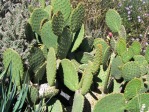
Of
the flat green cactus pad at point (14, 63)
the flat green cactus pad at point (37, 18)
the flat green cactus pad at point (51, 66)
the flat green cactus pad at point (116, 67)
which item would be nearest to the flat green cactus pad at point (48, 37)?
the flat green cactus pad at point (37, 18)

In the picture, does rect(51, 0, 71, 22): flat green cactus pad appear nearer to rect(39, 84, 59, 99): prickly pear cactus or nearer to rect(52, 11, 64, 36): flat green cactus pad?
rect(52, 11, 64, 36): flat green cactus pad

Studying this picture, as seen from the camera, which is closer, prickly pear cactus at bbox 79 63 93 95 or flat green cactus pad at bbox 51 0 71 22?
prickly pear cactus at bbox 79 63 93 95

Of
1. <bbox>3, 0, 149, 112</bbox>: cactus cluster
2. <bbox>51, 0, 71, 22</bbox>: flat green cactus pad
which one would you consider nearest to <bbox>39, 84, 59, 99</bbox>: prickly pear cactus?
<bbox>3, 0, 149, 112</bbox>: cactus cluster

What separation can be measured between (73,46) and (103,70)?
1.04 ft

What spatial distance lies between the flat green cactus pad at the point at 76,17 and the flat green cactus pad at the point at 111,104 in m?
0.65

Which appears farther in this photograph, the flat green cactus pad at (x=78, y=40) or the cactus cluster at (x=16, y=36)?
the flat green cactus pad at (x=78, y=40)

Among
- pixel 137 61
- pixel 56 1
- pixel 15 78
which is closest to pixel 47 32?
pixel 56 1

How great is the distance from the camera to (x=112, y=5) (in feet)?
18.2

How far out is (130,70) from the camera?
2.99 metres

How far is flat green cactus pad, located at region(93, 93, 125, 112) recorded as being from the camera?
9.20 feet

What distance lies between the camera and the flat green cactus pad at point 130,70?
296 cm

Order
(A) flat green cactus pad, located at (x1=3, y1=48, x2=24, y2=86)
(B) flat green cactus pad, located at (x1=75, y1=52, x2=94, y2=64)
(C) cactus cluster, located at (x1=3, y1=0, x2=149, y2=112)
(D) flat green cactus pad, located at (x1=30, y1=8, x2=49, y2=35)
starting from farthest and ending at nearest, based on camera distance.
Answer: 1. (B) flat green cactus pad, located at (x1=75, y1=52, x2=94, y2=64)
2. (D) flat green cactus pad, located at (x1=30, y1=8, x2=49, y2=35)
3. (C) cactus cluster, located at (x1=3, y1=0, x2=149, y2=112)
4. (A) flat green cactus pad, located at (x1=3, y1=48, x2=24, y2=86)

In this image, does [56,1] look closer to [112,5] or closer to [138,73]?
[138,73]

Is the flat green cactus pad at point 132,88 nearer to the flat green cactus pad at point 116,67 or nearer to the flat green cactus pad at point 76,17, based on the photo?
the flat green cactus pad at point 116,67
